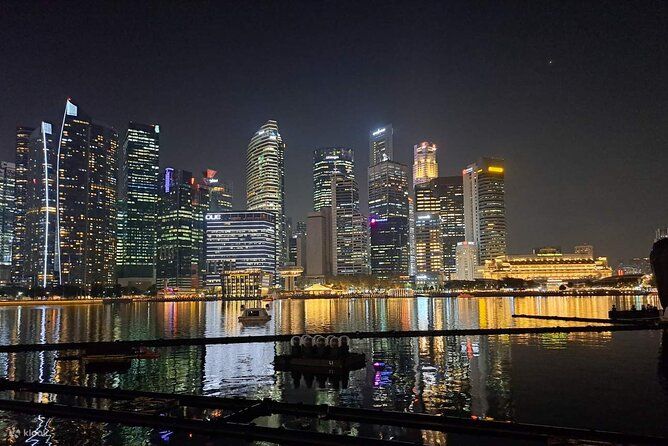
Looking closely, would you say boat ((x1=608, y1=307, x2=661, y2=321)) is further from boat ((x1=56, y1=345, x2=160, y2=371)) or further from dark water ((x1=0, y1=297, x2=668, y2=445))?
boat ((x1=56, y1=345, x2=160, y2=371))

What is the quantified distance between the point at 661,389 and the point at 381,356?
18.0m

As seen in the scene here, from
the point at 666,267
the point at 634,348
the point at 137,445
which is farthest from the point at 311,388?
the point at 666,267

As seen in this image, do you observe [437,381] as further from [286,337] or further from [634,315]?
[634,315]

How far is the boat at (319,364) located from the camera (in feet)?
104

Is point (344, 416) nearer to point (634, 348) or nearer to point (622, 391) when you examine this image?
point (622, 391)

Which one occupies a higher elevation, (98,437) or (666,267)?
(666,267)

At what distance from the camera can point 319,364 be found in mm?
32125

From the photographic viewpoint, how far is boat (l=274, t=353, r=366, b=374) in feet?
104

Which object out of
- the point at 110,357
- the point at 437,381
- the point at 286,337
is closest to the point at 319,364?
the point at 437,381

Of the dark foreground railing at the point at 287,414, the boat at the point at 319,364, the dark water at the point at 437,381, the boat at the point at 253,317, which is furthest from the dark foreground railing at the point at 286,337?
the boat at the point at 253,317

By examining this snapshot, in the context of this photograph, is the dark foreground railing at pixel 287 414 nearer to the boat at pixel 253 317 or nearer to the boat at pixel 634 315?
the boat at pixel 634 315

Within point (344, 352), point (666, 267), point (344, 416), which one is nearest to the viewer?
point (344, 416)

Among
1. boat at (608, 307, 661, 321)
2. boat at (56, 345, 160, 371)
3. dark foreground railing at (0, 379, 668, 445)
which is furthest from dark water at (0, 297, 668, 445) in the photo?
boat at (608, 307, 661, 321)

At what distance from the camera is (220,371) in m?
33.2
